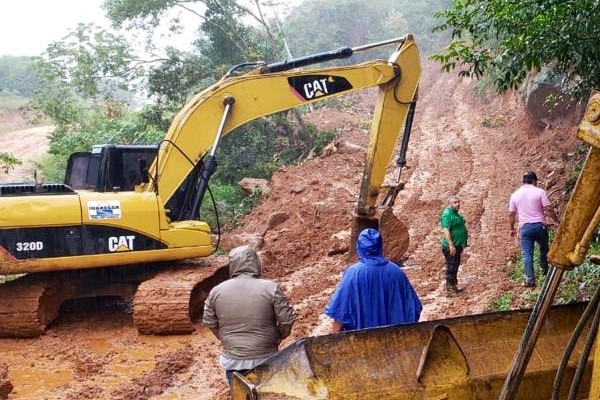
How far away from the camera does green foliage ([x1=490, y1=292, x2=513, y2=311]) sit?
7801 mm

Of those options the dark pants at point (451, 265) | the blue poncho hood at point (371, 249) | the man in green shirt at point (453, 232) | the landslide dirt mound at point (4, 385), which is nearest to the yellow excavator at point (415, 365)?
the blue poncho hood at point (371, 249)

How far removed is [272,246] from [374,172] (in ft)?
12.4

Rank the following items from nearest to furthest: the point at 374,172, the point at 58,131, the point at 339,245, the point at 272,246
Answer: the point at 374,172, the point at 339,245, the point at 272,246, the point at 58,131

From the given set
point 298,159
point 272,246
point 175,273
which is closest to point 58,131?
point 298,159

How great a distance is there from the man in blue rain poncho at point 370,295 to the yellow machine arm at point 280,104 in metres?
4.74

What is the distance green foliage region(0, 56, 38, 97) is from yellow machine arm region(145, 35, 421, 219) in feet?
135

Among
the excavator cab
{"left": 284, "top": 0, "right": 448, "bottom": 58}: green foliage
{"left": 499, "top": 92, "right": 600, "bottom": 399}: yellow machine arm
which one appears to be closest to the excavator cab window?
the excavator cab

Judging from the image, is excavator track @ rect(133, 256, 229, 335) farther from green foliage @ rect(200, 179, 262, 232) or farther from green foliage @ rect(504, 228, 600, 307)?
green foliage @ rect(200, 179, 262, 232)

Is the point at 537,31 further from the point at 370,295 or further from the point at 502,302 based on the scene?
the point at 370,295

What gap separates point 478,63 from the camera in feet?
26.2

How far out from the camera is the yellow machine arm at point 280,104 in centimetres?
902

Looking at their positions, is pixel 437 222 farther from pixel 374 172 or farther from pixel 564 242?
pixel 564 242

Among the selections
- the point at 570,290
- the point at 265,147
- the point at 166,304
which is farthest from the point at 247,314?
the point at 265,147

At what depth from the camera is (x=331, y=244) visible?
12.3 meters
